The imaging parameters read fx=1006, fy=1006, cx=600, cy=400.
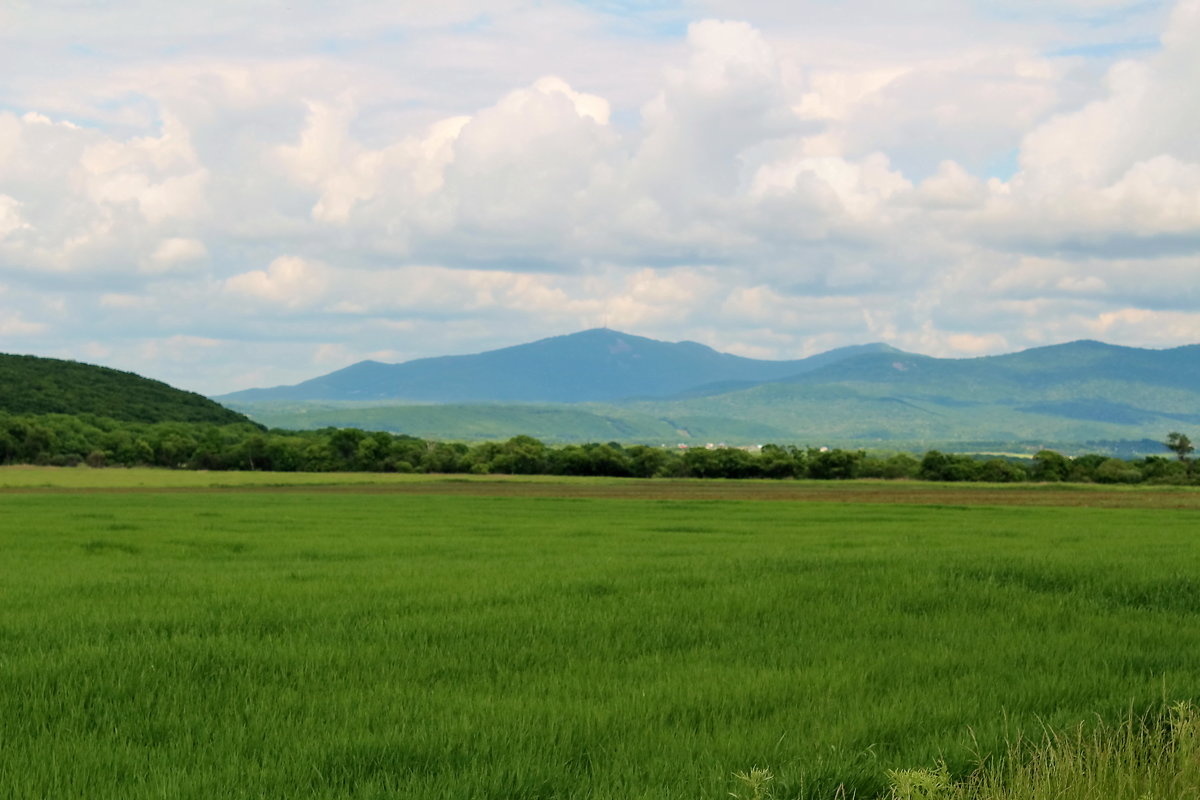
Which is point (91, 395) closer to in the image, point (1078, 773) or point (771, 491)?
point (771, 491)

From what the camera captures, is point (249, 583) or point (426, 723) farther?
point (249, 583)

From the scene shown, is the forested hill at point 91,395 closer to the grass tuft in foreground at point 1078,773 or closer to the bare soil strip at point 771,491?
the bare soil strip at point 771,491

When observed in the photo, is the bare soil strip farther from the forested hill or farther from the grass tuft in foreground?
the forested hill

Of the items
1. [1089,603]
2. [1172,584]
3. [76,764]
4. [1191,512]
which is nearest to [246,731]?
[76,764]

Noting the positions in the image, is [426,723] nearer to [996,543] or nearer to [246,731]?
[246,731]

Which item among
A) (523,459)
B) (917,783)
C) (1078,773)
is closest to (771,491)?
(523,459)

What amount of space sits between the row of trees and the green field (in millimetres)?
77733

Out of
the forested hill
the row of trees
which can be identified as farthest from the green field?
the forested hill

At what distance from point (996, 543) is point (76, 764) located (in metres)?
25.1

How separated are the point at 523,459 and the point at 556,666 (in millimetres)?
96619

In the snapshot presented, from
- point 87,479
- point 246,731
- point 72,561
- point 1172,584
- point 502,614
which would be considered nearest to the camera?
point 246,731

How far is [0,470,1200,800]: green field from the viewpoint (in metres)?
7.26

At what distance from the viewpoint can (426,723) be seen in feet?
27.0

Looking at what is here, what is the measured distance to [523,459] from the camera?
107m
